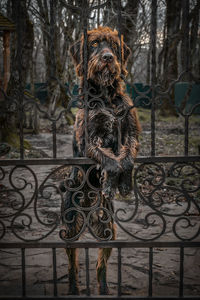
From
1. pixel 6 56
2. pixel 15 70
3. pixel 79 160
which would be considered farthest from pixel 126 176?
pixel 6 56

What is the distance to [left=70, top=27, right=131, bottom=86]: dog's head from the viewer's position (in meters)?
2.49

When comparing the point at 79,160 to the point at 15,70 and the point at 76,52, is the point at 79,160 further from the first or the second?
the point at 15,70

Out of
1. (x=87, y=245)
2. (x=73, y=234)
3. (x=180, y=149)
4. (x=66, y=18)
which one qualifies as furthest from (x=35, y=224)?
(x=66, y=18)

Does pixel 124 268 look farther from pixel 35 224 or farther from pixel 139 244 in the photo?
pixel 35 224

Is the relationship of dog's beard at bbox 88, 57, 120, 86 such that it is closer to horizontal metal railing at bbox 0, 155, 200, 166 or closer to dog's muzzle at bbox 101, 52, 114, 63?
dog's muzzle at bbox 101, 52, 114, 63

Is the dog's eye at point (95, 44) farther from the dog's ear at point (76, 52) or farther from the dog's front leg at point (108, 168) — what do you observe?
the dog's front leg at point (108, 168)

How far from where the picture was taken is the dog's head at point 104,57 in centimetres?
249

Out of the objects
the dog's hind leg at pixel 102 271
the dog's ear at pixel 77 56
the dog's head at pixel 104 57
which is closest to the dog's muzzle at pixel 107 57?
the dog's head at pixel 104 57

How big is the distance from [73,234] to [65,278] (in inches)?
28.5

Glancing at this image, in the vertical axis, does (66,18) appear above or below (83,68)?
above

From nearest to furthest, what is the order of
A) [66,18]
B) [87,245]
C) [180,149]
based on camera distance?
[87,245] < [180,149] < [66,18]

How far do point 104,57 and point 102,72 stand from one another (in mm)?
138

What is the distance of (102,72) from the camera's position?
2.55m

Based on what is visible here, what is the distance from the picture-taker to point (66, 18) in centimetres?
1258
